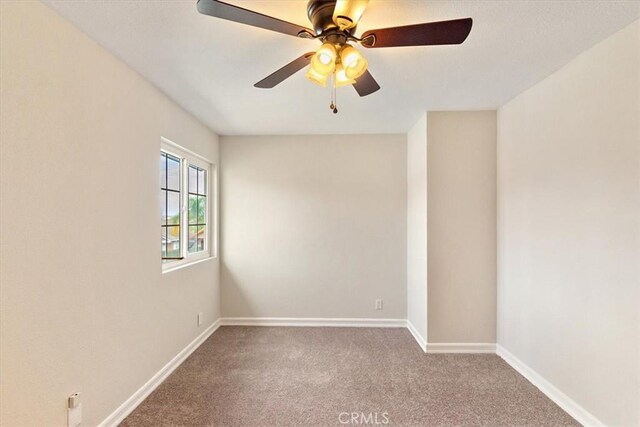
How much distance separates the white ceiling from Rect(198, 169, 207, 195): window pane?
83cm

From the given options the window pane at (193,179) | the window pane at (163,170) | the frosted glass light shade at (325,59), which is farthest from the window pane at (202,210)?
the frosted glass light shade at (325,59)

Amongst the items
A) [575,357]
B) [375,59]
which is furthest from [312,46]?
[575,357]

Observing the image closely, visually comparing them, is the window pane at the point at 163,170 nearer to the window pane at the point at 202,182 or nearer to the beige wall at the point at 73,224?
the beige wall at the point at 73,224

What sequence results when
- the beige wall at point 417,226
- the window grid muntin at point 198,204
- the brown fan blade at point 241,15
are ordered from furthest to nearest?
the window grid muntin at point 198,204
the beige wall at point 417,226
the brown fan blade at point 241,15

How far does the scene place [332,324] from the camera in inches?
161

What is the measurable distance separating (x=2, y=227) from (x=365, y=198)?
336 cm

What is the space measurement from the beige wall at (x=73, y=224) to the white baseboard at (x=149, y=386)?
0.05m

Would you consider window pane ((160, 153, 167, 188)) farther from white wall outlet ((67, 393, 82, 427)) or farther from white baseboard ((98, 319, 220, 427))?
white wall outlet ((67, 393, 82, 427))

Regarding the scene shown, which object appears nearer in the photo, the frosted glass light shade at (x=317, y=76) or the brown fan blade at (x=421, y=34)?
the brown fan blade at (x=421, y=34)

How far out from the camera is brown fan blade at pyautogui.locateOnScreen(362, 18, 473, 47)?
137cm

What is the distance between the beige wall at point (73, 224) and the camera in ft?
4.85

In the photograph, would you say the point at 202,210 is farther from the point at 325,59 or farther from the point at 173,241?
the point at 325,59

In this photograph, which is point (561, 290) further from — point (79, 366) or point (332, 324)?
point (79, 366)

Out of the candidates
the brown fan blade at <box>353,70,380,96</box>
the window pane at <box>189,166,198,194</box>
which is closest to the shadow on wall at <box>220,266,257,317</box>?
the window pane at <box>189,166,198,194</box>
